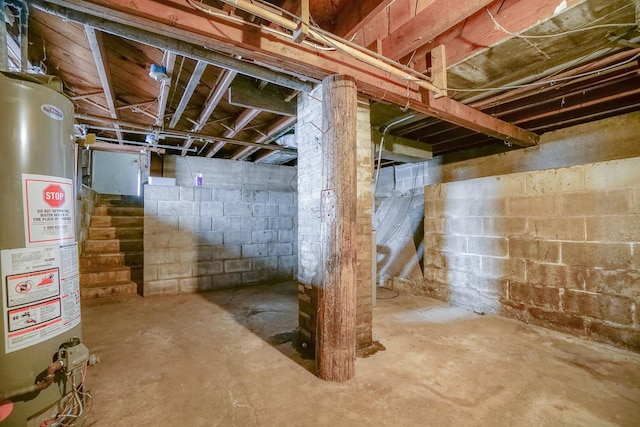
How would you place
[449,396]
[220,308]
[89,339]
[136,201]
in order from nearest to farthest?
[449,396], [89,339], [220,308], [136,201]

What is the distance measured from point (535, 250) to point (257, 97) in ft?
10.8

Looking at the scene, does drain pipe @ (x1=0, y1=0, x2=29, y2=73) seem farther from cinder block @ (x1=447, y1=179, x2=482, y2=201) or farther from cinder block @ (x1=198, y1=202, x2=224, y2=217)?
cinder block @ (x1=447, y1=179, x2=482, y2=201)

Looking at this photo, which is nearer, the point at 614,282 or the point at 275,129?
the point at 614,282

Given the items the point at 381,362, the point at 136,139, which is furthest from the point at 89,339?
the point at 136,139

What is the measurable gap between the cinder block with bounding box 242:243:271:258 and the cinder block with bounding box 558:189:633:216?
3.81 m

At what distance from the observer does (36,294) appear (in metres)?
1.07

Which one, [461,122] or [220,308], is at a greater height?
[461,122]

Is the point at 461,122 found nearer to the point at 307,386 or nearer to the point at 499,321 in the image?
the point at 499,321

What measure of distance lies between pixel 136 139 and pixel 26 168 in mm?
4879

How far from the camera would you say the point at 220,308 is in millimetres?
3328

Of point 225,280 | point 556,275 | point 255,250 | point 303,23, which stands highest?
point 303,23

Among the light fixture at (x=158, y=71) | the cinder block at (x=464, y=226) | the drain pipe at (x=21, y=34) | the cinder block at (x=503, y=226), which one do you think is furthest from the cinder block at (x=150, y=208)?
the cinder block at (x=503, y=226)

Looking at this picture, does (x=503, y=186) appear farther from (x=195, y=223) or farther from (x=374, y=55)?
(x=195, y=223)

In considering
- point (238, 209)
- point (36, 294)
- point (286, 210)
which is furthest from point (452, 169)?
point (36, 294)
